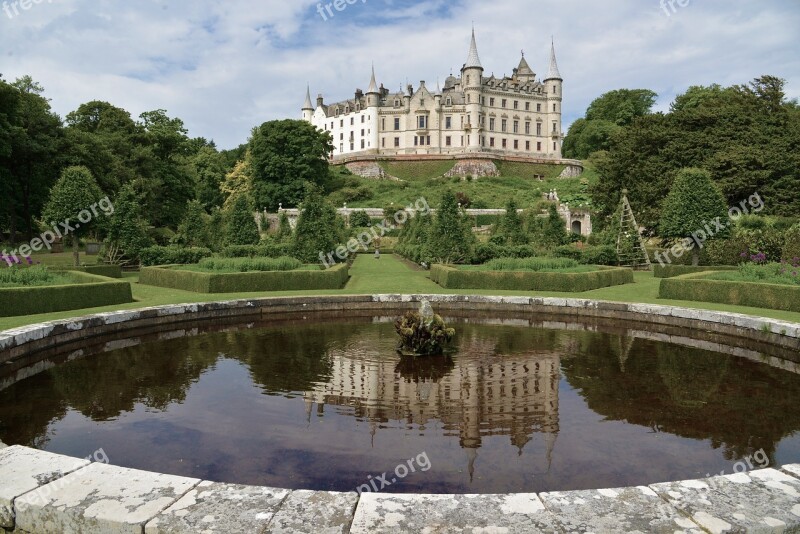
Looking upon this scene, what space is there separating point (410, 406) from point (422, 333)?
2990 millimetres

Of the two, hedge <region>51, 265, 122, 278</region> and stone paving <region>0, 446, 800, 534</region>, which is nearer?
stone paving <region>0, 446, 800, 534</region>

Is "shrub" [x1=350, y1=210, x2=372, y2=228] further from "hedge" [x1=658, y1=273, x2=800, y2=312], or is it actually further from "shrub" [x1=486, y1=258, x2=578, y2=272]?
"hedge" [x1=658, y1=273, x2=800, y2=312]

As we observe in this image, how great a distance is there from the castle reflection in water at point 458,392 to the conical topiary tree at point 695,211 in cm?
1945

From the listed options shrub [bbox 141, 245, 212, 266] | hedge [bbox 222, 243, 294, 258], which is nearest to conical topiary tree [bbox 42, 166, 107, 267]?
shrub [bbox 141, 245, 212, 266]

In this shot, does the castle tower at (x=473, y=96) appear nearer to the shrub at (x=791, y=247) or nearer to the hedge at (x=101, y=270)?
the shrub at (x=791, y=247)

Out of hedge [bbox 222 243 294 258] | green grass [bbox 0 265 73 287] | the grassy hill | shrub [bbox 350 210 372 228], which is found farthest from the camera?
the grassy hill

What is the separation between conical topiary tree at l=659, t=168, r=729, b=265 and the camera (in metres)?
26.2

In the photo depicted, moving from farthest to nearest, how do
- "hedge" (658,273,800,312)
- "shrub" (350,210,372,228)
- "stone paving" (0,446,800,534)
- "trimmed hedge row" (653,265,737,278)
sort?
"shrub" (350,210,372,228), "trimmed hedge row" (653,265,737,278), "hedge" (658,273,800,312), "stone paving" (0,446,800,534)

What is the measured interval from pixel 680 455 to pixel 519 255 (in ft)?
73.4

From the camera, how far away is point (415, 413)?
7.04 meters

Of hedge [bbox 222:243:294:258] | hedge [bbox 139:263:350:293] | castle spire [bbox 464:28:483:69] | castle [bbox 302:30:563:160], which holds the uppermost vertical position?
castle spire [bbox 464:28:483:69]

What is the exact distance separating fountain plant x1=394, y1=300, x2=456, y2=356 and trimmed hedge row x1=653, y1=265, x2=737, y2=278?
16.4m

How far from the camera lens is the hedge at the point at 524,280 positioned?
19.1 metres

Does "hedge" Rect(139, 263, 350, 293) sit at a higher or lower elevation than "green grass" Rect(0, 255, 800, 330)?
higher
